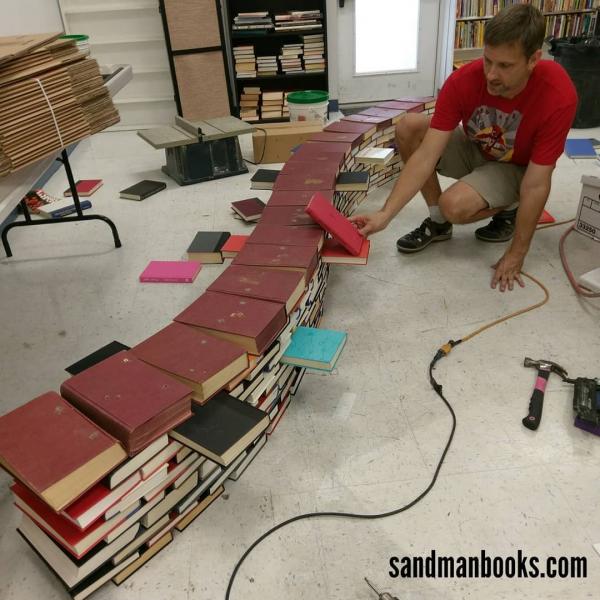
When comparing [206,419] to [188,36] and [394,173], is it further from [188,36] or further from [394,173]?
[188,36]

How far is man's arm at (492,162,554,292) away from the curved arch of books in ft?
3.47

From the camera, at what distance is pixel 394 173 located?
3.55 metres

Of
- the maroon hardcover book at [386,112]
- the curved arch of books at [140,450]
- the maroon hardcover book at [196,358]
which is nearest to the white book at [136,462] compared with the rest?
the curved arch of books at [140,450]

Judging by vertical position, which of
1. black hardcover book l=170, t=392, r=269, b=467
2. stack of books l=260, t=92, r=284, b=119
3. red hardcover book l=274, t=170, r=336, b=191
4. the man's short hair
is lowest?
stack of books l=260, t=92, r=284, b=119

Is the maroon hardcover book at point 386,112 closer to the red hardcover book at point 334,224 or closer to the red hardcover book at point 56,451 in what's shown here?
the red hardcover book at point 334,224

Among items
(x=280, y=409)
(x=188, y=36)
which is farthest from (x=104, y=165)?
(x=280, y=409)

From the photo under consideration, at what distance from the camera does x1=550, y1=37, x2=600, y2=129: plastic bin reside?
4031 millimetres

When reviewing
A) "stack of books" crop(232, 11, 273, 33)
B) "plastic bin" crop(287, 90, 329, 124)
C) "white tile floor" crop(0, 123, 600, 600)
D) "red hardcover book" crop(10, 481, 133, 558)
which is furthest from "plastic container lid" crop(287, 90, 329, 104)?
"red hardcover book" crop(10, 481, 133, 558)

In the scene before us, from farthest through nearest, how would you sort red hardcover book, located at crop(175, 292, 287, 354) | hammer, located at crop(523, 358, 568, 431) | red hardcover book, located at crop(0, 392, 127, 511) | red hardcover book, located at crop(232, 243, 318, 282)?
1. red hardcover book, located at crop(232, 243, 318, 282)
2. hammer, located at crop(523, 358, 568, 431)
3. red hardcover book, located at crop(175, 292, 287, 354)
4. red hardcover book, located at crop(0, 392, 127, 511)

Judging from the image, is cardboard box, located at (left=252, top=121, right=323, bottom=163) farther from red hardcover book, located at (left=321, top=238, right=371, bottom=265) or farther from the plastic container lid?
red hardcover book, located at (left=321, top=238, right=371, bottom=265)

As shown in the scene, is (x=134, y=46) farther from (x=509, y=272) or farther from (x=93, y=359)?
(x=93, y=359)

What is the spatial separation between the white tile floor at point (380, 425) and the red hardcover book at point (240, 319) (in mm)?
342

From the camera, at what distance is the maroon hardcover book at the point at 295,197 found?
2230 mm

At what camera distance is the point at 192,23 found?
14.8ft
